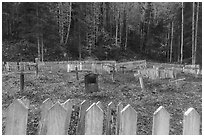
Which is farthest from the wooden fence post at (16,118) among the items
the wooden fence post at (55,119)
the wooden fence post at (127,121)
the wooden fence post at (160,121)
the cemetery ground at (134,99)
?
the cemetery ground at (134,99)

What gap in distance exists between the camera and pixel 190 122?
90.2 inches

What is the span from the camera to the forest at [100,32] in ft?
88.3

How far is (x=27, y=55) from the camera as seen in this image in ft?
88.4

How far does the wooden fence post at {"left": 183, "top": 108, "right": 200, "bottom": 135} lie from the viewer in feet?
7.47

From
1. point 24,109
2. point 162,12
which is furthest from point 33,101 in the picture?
point 162,12

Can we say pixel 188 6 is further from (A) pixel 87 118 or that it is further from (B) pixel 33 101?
(A) pixel 87 118

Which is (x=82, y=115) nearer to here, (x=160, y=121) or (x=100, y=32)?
(x=160, y=121)

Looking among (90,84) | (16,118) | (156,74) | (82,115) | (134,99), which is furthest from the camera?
(156,74)

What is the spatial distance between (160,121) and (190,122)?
0.95ft

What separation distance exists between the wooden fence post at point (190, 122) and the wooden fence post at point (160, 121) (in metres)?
0.18

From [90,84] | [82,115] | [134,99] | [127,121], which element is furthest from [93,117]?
[90,84]

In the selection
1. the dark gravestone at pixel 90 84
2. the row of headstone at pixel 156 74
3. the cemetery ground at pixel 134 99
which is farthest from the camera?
the row of headstone at pixel 156 74

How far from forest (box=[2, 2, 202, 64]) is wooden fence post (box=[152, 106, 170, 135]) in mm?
22831

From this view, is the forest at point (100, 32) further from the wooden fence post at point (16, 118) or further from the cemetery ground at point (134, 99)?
the wooden fence post at point (16, 118)
